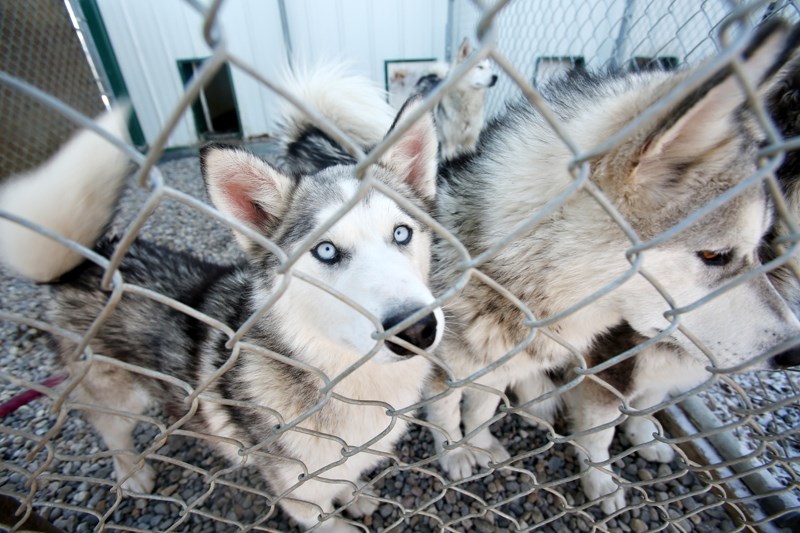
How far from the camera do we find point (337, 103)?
2803mm

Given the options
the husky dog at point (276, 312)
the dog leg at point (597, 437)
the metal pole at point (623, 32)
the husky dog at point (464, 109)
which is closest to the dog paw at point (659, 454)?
the dog leg at point (597, 437)

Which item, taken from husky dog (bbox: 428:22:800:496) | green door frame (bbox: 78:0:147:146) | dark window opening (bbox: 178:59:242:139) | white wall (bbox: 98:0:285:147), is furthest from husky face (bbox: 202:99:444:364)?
dark window opening (bbox: 178:59:242:139)

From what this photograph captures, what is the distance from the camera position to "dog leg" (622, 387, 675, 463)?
2.10 meters

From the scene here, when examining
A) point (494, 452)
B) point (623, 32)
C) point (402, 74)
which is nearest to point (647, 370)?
point (494, 452)

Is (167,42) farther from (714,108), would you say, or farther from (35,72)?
(714,108)

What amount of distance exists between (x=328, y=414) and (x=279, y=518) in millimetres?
881

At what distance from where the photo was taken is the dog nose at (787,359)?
1.19 m

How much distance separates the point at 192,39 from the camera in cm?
521

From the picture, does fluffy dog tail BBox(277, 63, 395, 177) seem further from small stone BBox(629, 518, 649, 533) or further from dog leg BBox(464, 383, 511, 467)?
small stone BBox(629, 518, 649, 533)

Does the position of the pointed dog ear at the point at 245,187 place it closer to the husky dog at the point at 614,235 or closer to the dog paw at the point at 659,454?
the husky dog at the point at 614,235

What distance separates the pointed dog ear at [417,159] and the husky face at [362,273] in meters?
0.19

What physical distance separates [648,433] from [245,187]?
2325mm

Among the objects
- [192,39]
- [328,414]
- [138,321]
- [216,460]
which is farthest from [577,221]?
[192,39]

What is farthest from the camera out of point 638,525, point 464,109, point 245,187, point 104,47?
point 464,109
